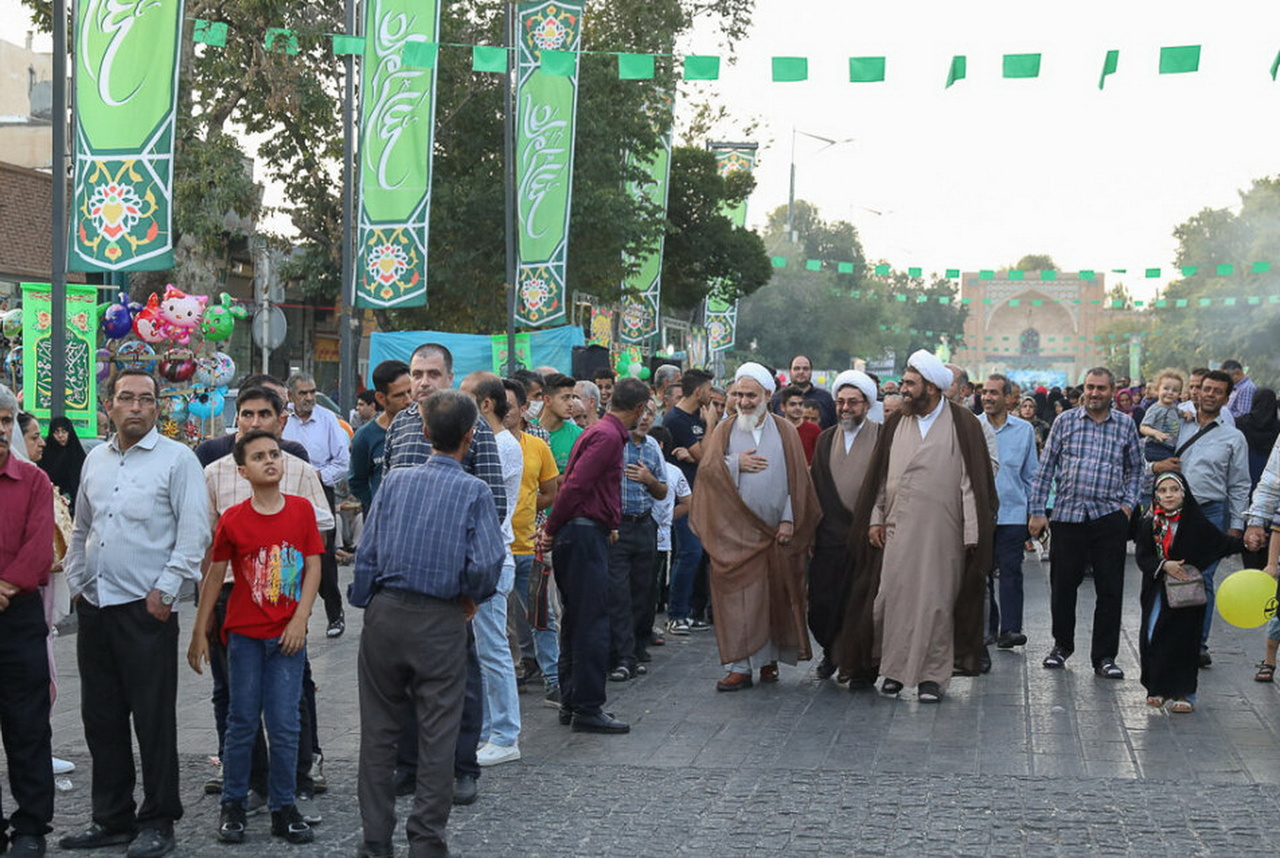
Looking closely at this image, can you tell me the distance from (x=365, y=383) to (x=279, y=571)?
70.2ft

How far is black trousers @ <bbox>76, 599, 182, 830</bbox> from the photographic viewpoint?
5957 millimetres

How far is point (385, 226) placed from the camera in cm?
1681

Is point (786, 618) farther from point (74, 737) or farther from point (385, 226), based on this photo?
point (385, 226)

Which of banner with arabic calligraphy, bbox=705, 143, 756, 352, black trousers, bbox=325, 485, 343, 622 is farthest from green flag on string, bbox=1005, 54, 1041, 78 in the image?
banner with arabic calligraphy, bbox=705, 143, 756, 352

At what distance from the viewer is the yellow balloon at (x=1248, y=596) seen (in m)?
8.78

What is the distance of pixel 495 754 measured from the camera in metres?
7.46

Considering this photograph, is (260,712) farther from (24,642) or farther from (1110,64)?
(1110,64)

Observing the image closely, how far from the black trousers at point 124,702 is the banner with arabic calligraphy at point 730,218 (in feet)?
114

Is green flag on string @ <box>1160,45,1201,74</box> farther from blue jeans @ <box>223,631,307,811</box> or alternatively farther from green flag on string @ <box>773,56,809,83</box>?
blue jeans @ <box>223,631,307,811</box>

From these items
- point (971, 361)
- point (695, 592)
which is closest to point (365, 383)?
point (695, 592)

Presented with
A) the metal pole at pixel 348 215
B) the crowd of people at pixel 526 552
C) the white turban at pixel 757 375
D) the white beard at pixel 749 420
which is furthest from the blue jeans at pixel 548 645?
the metal pole at pixel 348 215

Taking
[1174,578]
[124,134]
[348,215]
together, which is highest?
[348,215]

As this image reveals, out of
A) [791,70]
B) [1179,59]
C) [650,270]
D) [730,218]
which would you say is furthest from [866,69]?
[730,218]

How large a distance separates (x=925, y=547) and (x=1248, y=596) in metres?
1.73
